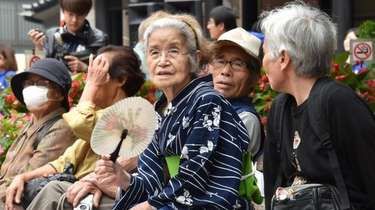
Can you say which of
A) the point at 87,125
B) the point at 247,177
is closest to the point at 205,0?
the point at 87,125

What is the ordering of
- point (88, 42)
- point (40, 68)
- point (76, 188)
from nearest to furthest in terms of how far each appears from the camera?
point (76, 188) → point (40, 68) → point (88, 42)

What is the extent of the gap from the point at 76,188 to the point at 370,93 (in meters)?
2.33

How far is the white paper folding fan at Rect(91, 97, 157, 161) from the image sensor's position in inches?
190

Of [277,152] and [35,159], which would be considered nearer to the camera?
[277,152]

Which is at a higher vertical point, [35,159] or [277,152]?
[277,152]

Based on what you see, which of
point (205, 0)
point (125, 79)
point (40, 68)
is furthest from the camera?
point (205, 0)

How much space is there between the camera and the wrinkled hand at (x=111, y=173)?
4.89m

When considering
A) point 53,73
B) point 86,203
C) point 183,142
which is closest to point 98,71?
point 53,73

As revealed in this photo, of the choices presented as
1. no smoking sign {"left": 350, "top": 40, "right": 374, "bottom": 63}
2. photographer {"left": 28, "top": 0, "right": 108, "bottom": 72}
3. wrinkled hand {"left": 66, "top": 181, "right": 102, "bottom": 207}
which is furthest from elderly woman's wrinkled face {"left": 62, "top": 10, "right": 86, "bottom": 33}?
wrinkled hand {"left": 66, "top": 181, "right": 102, "bottom": 207}

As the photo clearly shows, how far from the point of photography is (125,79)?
6160 millimetres

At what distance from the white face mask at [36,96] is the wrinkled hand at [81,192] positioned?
1.21 m

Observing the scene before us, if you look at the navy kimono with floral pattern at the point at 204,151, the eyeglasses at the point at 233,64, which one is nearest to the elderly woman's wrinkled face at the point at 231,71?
the eyeglasses at the point at 233,64

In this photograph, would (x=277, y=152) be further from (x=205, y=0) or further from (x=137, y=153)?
(x=205, y=0)

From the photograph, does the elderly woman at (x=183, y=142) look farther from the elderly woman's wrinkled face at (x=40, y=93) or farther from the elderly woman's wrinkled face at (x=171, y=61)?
the elderly woman's wrinkled face at (x=40, y=93)
